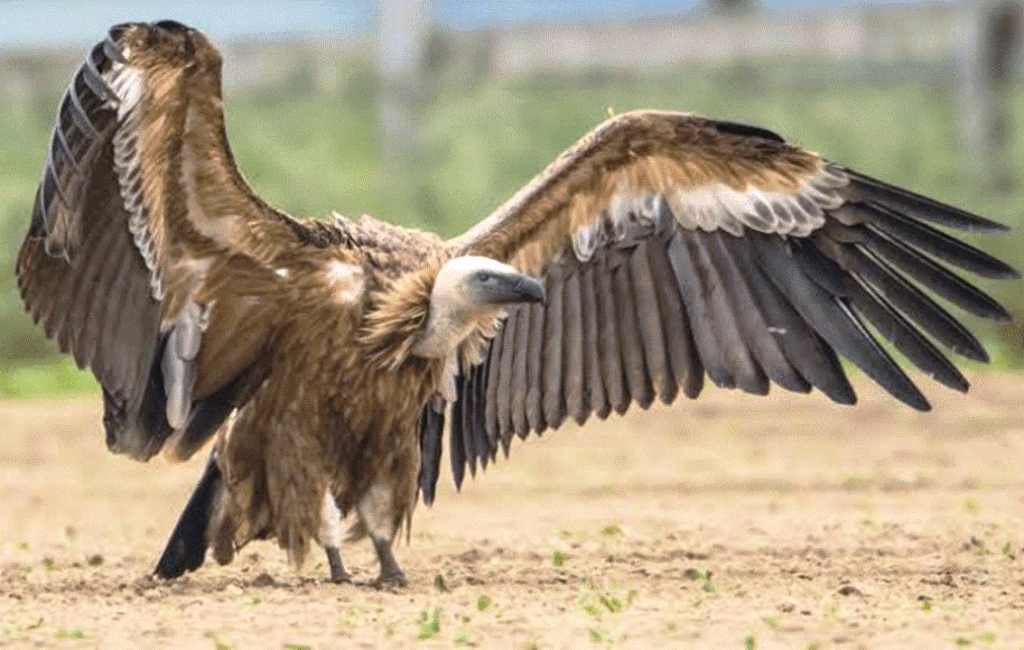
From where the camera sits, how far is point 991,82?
1920 cm

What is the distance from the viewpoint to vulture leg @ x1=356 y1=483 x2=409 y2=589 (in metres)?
8.40

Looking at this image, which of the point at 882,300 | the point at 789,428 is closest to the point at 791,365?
the point at 882,300

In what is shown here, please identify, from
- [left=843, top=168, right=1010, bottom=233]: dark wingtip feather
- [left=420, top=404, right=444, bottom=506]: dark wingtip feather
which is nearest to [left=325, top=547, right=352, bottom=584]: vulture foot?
[left=420, top=404, right=444, bottom=506]: dark wingtip feather

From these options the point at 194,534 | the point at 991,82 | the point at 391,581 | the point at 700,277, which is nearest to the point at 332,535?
the point at 391,581

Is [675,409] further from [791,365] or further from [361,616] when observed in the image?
[361,616]

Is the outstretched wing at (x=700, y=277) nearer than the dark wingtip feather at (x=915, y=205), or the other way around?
the dark wingtip feather at (x=915, y=205)

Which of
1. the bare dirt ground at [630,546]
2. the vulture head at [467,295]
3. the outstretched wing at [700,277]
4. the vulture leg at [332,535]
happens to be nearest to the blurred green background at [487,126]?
the bare dirt ground at [630,546]

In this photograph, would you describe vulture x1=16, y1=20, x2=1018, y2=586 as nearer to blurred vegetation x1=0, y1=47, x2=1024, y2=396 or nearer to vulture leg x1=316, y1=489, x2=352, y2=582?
vulture leg x1=316, y1=489, x2=352, y2=582

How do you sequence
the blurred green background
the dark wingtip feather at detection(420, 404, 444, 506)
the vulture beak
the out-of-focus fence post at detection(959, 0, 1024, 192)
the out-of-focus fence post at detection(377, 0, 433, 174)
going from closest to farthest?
the vulture beak → the dark wingtip feather at detection(420, 404, 444, 506) → the out-of-focus fence post at detection(959, 0, 1024, 192) → the blurred green background → the out-of-focus fence post at detection(377, 0, 433, 174)

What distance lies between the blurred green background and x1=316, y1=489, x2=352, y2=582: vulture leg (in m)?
10.4

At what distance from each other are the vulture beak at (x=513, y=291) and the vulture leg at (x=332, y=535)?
0.82 metres

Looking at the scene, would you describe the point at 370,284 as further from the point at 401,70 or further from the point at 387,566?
the point at 401,70

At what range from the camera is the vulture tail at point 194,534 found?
8547 mm

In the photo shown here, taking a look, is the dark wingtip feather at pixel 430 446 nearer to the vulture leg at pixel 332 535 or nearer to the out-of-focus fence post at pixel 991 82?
the vulture leg at pixel 332 535
